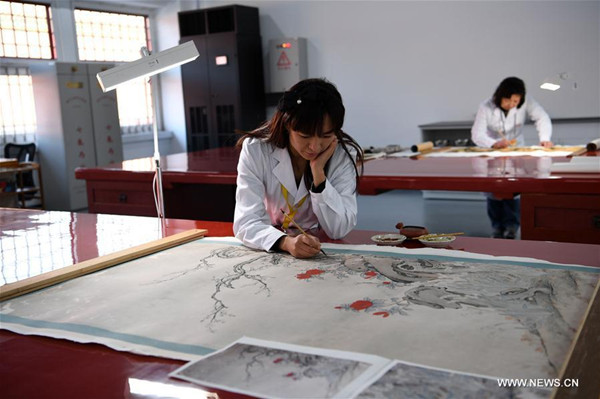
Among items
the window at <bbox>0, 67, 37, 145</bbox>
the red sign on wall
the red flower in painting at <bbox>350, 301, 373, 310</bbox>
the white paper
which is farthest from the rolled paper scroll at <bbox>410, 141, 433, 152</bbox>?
the window at <bbox>0, 67, 37, 145</bbox>

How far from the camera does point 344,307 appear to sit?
1085mm

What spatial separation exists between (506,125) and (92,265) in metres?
3.50

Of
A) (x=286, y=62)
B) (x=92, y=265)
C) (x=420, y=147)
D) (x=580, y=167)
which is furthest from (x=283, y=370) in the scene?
(x=286, y=62)

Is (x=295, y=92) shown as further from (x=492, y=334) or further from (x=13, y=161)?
(x=13, y=161)

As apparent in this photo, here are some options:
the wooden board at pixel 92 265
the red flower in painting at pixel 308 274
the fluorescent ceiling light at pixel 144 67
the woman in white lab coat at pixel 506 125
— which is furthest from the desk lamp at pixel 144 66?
the woman in white lab coat at pixel 506 125

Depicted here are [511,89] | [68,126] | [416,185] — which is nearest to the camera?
[416,185]

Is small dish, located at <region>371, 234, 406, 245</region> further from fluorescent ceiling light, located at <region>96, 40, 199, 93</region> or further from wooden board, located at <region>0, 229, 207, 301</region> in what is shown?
fluorescent ceiling light, located at <region>96, 40, 199, 93</region>

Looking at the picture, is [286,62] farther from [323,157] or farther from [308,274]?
[308,274]

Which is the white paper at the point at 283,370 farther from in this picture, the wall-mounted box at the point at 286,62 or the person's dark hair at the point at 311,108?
the wall-mounted box at the point at 286,62

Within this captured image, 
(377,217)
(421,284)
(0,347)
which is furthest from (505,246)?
(377,217)

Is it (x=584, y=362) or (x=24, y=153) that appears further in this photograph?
(x=24, y=153)

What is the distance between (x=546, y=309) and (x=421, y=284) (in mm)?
243

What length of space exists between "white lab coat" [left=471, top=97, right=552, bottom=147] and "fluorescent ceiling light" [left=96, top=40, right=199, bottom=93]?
2.82 metres

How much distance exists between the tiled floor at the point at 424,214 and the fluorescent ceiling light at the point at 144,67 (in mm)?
2941
